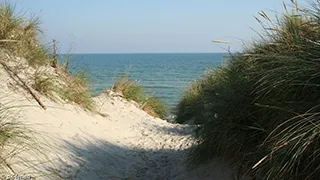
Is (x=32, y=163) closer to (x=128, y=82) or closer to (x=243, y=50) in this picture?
(x=243, y=50)

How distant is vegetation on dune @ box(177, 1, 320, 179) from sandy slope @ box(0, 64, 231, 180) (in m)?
0.53

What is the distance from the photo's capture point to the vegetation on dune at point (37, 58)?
763cm

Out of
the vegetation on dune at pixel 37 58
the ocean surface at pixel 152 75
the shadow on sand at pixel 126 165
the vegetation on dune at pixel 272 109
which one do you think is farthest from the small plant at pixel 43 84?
the vegetation on dune at pixel 272 109

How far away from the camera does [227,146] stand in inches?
198

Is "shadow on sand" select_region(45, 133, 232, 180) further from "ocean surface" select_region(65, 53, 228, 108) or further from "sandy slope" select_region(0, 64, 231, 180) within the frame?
"ocean surface" select_region(65, 53, 228, 108)

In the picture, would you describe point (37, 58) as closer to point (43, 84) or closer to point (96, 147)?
point (43, 84)

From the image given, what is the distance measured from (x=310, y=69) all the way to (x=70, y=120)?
468cm

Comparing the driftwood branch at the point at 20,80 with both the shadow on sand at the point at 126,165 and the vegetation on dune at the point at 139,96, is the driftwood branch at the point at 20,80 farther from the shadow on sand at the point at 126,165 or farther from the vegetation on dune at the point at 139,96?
the vegetation on dune at the point at 139,96

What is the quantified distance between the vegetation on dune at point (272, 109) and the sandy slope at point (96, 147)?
1.75 ft

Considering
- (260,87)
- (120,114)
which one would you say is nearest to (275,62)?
(260,87)

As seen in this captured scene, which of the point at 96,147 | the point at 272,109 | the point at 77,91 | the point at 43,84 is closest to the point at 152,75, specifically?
the point at 77,91

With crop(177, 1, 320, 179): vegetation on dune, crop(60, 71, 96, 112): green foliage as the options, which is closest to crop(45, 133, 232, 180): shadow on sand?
crop(177, 1, 320, 179): vegetation on dune

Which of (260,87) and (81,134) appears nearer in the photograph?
(260,87)

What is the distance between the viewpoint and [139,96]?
13.3 m
